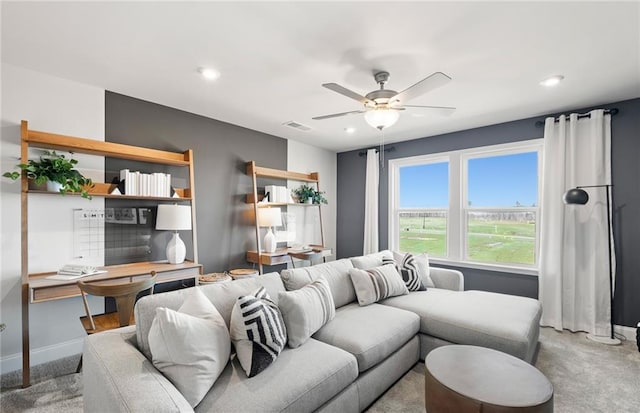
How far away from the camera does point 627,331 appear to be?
126 inches

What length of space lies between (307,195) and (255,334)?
3.28m

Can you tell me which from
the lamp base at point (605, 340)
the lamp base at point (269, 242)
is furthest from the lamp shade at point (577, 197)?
the lamp base at point (269, 242)

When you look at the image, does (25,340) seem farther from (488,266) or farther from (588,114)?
(588,114)

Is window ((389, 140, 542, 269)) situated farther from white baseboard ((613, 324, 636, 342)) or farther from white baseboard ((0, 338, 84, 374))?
white baseboard ((0, 338, 84, 374))

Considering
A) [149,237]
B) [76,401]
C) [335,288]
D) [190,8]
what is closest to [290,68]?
[190,8]

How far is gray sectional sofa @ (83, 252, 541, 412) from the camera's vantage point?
134 cm

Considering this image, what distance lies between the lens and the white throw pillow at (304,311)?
1963 mm

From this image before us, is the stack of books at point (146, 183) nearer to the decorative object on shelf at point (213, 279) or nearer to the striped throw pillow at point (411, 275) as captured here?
the decorative object on shelf at point (213, 279)

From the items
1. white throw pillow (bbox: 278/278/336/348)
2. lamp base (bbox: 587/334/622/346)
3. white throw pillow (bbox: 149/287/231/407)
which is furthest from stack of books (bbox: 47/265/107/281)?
lamp base (bbox: 587/334/622/346)

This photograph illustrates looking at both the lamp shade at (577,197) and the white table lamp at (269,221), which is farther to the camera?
the white table lamp at (269,221)

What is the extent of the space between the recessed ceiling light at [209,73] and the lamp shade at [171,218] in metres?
1.35

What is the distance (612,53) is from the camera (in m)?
2.29

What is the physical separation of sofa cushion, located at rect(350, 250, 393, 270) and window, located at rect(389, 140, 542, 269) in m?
1.51

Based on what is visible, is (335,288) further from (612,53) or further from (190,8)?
(612,53)
